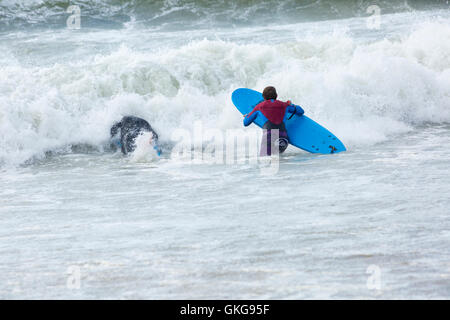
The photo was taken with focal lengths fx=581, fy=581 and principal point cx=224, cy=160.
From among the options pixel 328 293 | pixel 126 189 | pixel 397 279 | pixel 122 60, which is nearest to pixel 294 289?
pixel 328 293

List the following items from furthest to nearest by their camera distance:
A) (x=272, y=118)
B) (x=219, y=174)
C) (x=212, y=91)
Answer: (x=212, y=91), (x=272, y=118), (x=219, y=174)

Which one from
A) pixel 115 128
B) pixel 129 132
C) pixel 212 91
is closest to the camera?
pixel 129 132

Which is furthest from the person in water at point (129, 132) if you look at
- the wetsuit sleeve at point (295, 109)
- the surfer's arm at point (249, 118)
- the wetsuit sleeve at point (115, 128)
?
the wetsuit sleeve at point (295, 109)

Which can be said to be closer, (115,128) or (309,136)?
(309,136)

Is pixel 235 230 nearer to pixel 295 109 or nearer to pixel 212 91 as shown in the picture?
pixel 295 109

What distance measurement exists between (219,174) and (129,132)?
6.77 feet

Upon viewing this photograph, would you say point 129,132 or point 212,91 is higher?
point 212,91

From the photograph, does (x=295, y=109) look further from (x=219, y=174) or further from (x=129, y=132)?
(x=129, y=132)

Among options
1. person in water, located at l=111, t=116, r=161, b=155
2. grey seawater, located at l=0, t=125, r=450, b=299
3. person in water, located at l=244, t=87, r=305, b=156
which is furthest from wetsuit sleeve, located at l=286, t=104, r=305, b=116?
person in water, located at l=111, t=116, r=161, b=155

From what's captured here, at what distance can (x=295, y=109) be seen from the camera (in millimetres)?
7402

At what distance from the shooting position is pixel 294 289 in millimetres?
3309

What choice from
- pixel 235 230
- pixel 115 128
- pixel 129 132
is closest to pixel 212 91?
pixel 115 128

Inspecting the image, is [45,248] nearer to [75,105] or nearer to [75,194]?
[75,194]

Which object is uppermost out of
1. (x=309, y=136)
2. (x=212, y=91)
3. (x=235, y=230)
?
→ (x=212, y=91)
